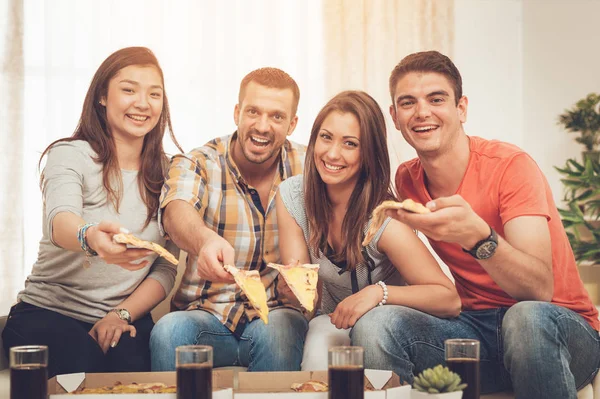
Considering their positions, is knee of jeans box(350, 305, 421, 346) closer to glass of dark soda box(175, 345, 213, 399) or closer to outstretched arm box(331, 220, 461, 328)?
outstretched arm box(331, 220, 461, 328)

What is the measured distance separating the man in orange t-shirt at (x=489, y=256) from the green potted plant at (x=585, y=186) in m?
1.81

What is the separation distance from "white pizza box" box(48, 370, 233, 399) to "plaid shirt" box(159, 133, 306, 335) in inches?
25.4

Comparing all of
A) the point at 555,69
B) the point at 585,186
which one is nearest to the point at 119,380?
the point at 585,186

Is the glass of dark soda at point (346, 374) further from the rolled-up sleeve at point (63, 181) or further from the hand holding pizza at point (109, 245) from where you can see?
the rolled-up sleeve at point (63, 181)

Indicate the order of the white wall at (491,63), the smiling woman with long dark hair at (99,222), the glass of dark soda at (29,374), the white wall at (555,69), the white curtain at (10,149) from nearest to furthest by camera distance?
the glass of dark soda at (29,374), the smiling woman with long dark hair at (99,222), the white curtain at (10,149), the white wall at (555,69), the white wall at (491,63)

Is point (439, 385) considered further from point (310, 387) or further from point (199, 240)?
point (199, 240)

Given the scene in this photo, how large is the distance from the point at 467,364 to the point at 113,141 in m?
1.42

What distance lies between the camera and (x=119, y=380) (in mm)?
1663

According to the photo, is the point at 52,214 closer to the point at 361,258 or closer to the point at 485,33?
the point at 361,258

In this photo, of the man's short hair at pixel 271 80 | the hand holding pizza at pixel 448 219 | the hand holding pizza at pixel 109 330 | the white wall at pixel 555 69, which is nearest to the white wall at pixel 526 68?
the white wall at pixel 555 69

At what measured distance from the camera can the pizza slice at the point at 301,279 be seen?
75.5 inches

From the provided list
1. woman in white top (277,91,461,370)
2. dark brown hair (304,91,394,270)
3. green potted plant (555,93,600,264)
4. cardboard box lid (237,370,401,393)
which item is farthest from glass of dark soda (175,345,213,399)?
green potted plant (555,93,600,264)

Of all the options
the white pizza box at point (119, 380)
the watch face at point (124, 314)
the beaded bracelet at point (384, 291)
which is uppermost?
the beaded bracelet at point (384, 291)

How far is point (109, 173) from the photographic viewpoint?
2338 millimetres
